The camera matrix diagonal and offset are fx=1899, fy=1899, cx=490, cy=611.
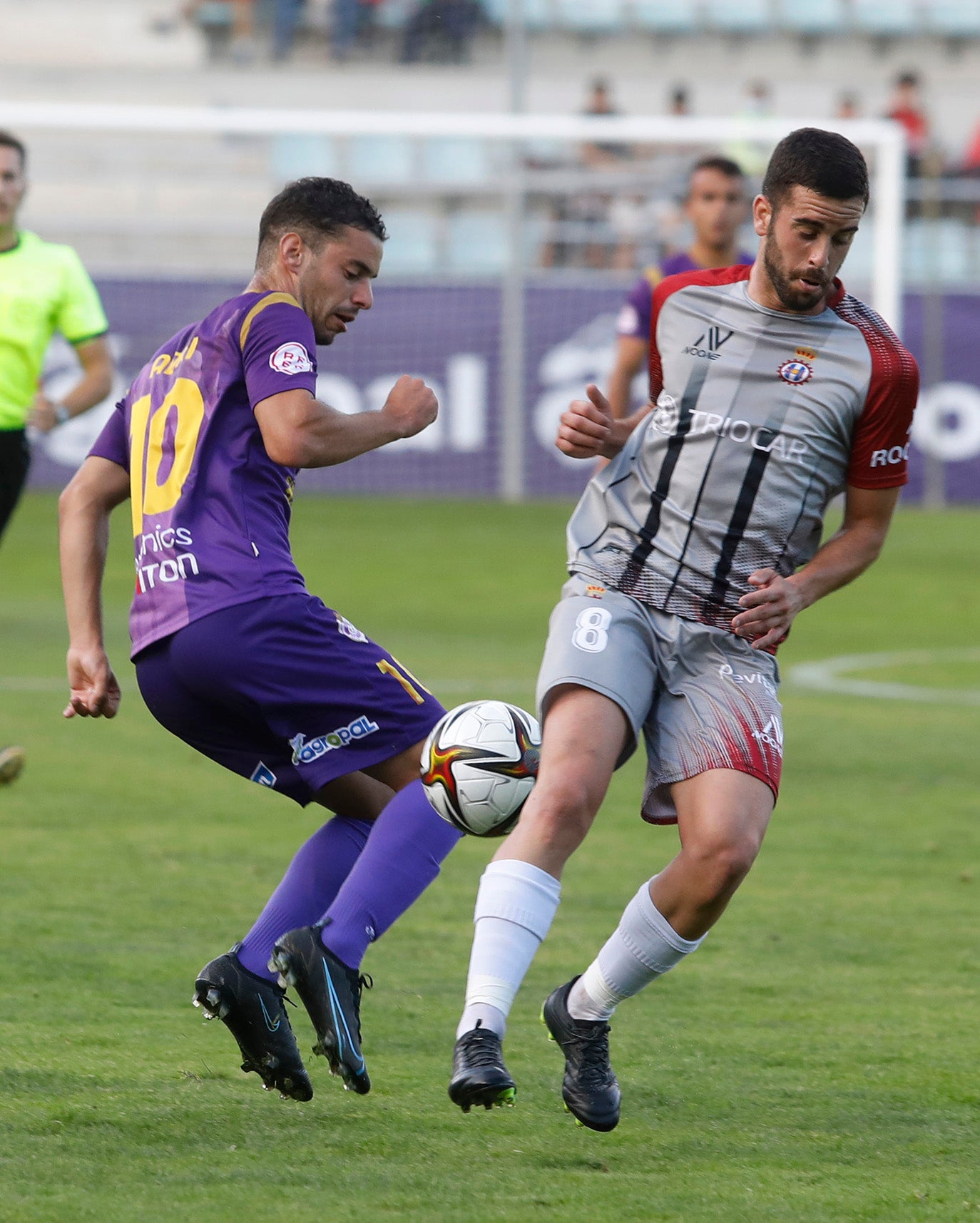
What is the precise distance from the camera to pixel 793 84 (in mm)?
27438

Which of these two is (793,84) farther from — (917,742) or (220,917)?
(220,917)

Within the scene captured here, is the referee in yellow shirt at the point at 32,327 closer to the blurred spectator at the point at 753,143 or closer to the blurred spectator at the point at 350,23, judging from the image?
the blurred spectator at the point at 753,143

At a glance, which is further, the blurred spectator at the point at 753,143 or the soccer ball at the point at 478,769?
the blurred spectator at the point at 753,143

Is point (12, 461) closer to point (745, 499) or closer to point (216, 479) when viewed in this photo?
point (216, 479)

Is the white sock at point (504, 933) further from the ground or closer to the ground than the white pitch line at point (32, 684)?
further from the ground

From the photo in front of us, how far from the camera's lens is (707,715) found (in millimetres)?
3959

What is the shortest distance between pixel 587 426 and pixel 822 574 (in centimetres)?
60

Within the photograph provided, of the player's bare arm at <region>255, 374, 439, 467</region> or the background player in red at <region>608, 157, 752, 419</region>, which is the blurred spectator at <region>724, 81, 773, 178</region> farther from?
the player's bare arm at <region>255, 374, 439, 467</region>

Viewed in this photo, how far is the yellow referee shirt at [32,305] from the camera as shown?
8.58m

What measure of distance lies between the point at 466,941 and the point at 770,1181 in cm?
207

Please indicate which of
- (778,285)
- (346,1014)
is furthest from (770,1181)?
(778,285)

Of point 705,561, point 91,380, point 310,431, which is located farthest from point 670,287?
point 91,380

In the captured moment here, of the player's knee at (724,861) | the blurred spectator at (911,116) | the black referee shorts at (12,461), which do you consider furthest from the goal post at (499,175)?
the player's knee at (724,861)

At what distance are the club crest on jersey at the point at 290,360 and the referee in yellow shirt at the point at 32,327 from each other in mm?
4915
